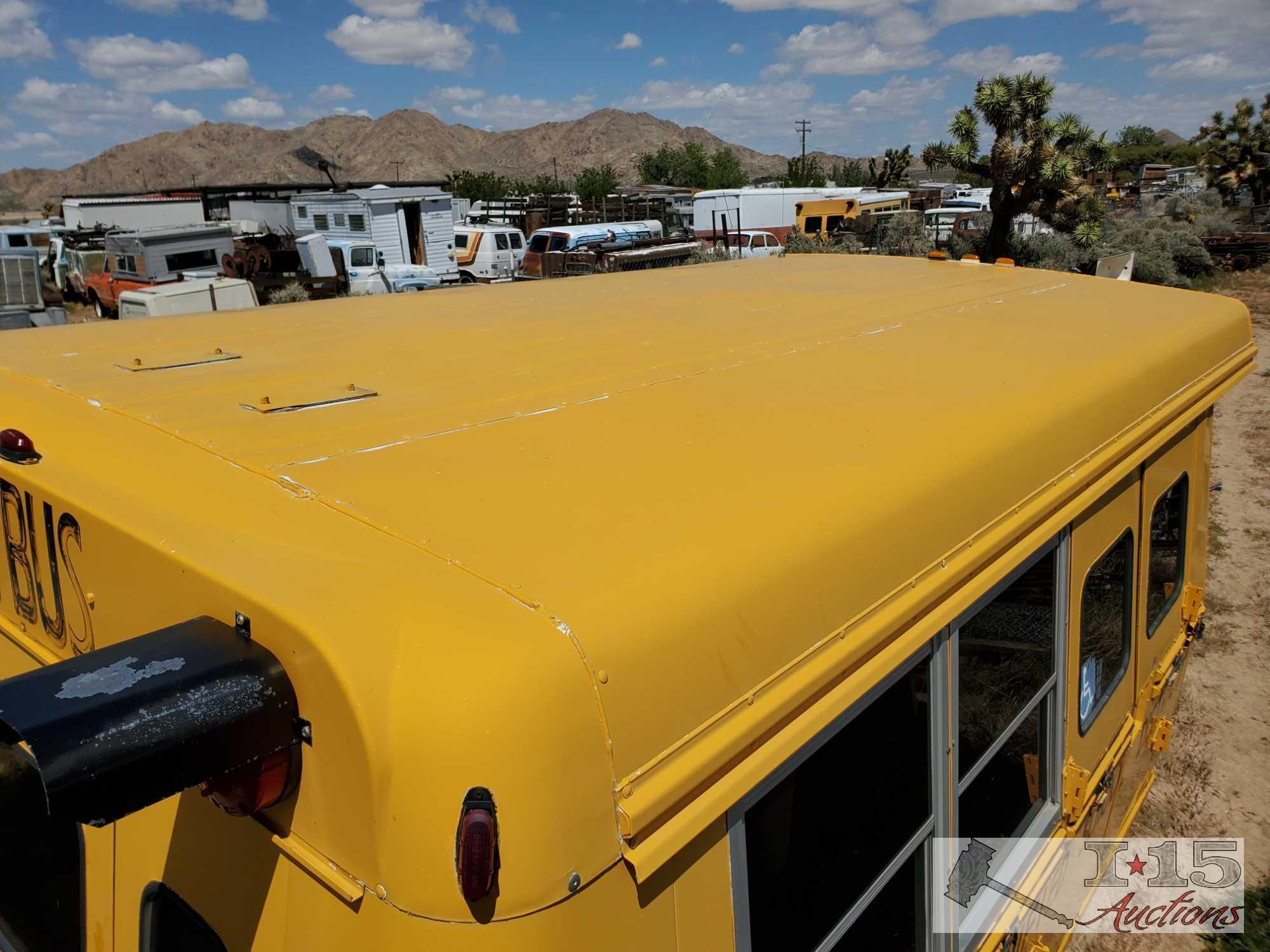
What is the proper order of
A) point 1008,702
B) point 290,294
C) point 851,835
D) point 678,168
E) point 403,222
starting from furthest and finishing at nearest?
point 678,168 → point 403,222 → point 290,294 → point 1008,702 → point 851,835

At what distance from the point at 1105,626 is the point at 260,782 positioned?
2.55 meters

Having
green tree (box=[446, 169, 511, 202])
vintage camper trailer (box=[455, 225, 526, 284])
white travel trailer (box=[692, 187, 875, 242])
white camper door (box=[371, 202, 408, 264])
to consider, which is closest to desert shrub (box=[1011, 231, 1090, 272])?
white travel trailer (box=[692, 187, 875, 242])

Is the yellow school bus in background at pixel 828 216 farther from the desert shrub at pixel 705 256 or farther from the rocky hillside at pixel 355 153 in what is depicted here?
the rocky hillside at pixel 355 153

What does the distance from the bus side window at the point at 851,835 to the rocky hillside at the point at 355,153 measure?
139457 millimetres

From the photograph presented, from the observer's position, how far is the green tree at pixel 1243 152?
42.3 metres

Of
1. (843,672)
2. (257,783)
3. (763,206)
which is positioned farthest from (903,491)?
(763,206)

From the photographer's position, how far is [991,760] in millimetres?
2197

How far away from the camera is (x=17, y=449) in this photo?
1.65 metres

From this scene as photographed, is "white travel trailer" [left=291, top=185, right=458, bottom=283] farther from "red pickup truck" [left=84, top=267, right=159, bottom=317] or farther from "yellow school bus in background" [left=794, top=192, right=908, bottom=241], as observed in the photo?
"yellow school bus in background" [left=794, top=192, right=908, bottom=241]

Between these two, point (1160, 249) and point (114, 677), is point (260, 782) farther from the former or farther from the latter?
point (1160, 249)

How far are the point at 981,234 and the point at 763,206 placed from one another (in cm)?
1105

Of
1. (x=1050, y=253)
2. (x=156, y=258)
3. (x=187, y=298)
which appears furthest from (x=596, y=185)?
(x=187, y=298)

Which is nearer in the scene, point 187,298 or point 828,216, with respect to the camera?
point 187,298

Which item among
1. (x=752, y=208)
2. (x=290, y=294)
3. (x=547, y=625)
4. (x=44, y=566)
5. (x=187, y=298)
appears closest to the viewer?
(x=547, y=625)
